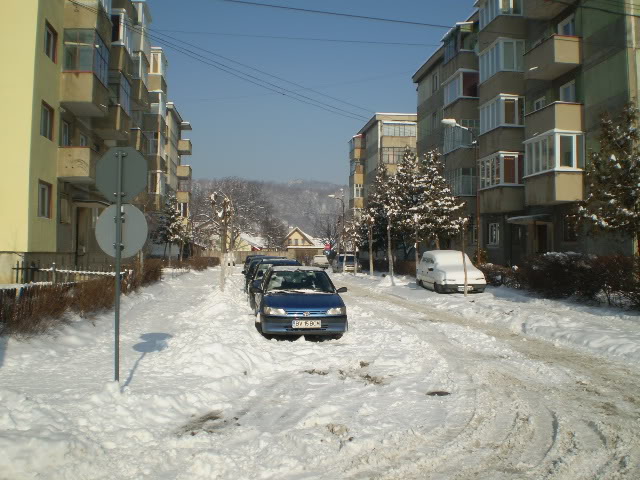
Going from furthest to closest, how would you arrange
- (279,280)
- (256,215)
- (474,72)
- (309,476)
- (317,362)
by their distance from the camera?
1. (256,215)
2. (474,72)
3. (279,280)
4. (317,362)
5. (309,476)

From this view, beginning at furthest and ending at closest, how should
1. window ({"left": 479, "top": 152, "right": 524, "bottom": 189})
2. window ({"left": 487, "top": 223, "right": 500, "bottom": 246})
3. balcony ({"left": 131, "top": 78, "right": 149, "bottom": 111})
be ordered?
balcony ({"left": 131, "top": 78, "right": 149, "bottom": 111}) < window ({"left": 487, "top": 223, "right": 500, "bottom": 246}) < window ({"left": 479, "top": 152, "right": 524, "bottom": 189})

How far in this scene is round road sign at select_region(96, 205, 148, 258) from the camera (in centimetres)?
623

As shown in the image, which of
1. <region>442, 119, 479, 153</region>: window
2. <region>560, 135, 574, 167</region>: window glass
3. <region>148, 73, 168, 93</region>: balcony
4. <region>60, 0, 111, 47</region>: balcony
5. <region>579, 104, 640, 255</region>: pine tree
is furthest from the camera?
<region>148, 73, 168, 93</region>: balcony

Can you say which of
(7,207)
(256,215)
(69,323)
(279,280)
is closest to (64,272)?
(7,207)

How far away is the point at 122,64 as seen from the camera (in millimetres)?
28375

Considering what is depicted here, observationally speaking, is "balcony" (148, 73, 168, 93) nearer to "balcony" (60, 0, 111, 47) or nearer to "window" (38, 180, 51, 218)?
"balcony" (60, 0, 111, 47)

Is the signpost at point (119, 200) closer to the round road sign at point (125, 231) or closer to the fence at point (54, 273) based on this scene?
the round road sign at point (125, 231)

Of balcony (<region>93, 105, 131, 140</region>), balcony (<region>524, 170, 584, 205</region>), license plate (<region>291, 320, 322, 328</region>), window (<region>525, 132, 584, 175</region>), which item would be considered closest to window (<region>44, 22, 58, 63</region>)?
balcony (<region>93, 105, 131, 140</region>)

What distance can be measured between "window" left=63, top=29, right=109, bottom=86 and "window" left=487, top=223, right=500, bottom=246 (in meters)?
22.1

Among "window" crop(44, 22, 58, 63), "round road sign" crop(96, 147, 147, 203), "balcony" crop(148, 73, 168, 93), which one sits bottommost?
"round road sign" crop(96, 147, 147, 203)

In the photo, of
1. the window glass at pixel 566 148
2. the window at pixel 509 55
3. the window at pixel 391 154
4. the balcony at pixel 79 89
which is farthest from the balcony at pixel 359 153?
the balcony at pixel 79 89

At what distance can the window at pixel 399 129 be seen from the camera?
58.4 m

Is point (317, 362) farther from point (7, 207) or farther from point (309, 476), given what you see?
point (7, 207)

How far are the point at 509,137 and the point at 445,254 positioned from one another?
29.0ft
